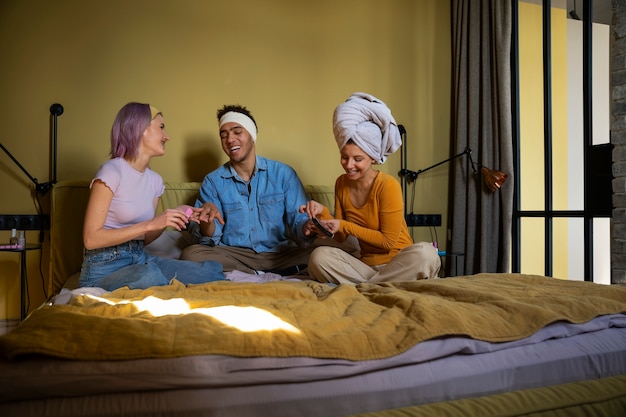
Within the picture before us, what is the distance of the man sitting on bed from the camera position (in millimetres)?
2486

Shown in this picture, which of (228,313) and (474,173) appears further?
(474,173)

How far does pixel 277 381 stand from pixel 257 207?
168cm

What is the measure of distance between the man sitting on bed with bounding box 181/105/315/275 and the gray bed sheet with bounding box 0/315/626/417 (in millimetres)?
1384

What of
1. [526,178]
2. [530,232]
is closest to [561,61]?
[526,178]

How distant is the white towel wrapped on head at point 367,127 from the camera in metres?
A: 2.34

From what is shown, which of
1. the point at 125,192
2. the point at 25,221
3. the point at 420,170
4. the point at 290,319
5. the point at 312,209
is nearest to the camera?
the point at 290,319

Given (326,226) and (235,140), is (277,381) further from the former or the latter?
(235,140)

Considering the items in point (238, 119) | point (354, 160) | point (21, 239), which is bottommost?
point (21, 239)

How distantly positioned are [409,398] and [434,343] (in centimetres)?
13

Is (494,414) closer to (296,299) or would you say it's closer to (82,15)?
(296,299)

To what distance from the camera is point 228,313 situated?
3.81 ft

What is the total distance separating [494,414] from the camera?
1.00 m

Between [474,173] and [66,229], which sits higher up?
[474,173]

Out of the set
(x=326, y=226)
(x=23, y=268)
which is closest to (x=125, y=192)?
(x=326, y=226)
